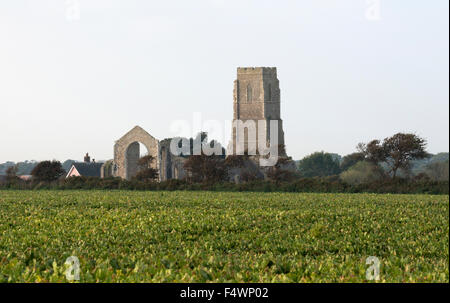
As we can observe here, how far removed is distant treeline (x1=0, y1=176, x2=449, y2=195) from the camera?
4159 centimetres

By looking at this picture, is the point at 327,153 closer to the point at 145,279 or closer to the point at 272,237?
the point at 272,237

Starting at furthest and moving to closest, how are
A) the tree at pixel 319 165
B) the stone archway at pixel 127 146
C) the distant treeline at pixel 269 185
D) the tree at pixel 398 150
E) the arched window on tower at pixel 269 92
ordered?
the tree at pixel 319 165 → the arched window on tower at pixel 269 92 → the stone archway at pixel 127 146 → the tree at pixel 398 150 → the distant treeline at pixel 269 185

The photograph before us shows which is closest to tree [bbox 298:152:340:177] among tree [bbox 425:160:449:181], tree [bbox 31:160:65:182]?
tree [bbox 31:160:65:182]

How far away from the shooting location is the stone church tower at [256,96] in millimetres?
83875

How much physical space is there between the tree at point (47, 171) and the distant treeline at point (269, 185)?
456 centimetres

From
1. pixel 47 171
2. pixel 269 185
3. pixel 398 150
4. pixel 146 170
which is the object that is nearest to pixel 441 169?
pixel 269 185

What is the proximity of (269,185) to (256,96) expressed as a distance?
40.3 m

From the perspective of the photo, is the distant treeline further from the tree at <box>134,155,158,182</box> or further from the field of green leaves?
the field of green leaves

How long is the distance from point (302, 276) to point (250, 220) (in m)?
10.5

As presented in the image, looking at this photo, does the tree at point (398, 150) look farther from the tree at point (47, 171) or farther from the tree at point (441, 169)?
the tree at point (47, 171)

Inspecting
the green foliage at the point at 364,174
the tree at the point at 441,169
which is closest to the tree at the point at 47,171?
the green foliage at the point at 364,174

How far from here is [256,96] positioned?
84.2 meters

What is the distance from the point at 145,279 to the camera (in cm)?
937

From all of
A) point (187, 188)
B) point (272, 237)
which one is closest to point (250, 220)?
point (272, 237)
